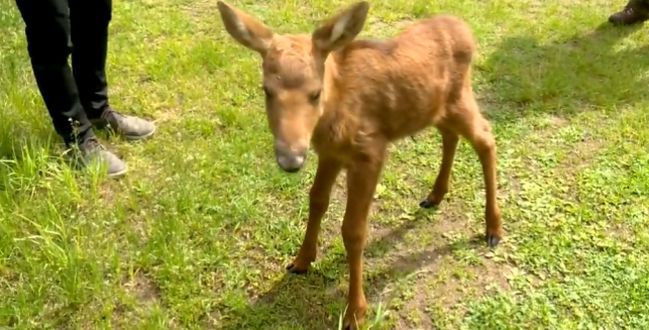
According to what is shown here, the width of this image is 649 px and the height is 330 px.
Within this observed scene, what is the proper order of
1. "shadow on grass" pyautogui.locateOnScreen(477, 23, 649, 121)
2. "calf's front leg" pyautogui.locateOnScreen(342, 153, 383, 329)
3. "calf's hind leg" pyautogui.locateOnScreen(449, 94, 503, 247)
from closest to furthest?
"calf's front leg" pyautogui.locateOnScreen(342, 153, 383, 329) → "calf's hind leg" pyautogui.locateOnScreen(449, 94, 503, 247) → "shadow on grass" pyautogui.locateOnScreen(477, 23, 649, 121)

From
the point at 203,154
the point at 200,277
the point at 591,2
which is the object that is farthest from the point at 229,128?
the point at 591,2

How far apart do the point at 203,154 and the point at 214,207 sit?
0.58 meters

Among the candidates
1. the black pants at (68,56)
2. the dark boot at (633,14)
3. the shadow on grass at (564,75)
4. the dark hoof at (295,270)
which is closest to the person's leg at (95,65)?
the black pants at (68,56)

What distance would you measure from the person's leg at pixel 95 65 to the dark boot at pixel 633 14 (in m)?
4.19

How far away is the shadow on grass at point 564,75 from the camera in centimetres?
541

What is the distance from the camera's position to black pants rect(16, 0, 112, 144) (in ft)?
13.2

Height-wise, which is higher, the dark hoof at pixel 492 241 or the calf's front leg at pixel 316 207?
the calf's front leg at pixel 316 207

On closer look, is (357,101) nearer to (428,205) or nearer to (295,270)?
(295,270)

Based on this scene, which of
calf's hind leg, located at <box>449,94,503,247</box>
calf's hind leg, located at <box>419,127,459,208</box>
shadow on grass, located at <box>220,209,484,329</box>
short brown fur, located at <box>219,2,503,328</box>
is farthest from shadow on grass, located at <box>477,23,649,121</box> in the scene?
shadow on grass, located at <box>220,209,484,329</box>

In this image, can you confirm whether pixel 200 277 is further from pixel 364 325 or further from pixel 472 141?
pixel 472 141

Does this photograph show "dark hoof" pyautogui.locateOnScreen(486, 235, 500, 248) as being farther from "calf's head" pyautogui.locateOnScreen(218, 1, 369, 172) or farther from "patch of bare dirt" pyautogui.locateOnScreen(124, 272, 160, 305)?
"patch of bare dirt" pyautogui.locateOnScreen(124, 272, 160, 305)

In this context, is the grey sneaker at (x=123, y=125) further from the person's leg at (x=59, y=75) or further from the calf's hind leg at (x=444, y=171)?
the calf's hind leg at (x=444, y=171)

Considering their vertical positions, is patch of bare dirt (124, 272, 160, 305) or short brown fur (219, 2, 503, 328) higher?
short brown fur (219, 2, 503, 328)

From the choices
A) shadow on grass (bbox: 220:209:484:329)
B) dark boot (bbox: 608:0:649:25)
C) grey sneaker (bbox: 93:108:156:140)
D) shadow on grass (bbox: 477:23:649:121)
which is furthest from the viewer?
dark boot (bbox: 608:0:649:25)
